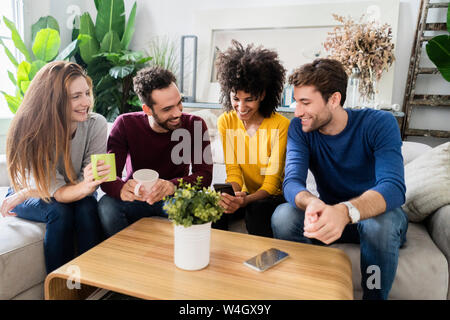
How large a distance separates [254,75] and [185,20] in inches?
72.2

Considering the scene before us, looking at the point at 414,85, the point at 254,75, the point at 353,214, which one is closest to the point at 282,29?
the point at 414,85

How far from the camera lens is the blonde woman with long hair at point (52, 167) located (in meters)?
1.43

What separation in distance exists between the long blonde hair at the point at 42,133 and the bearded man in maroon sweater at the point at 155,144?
0.24m

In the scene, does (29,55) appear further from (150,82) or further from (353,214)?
(353,214)

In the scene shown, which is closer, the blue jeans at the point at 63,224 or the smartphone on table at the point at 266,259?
the smartphone on table at the point at 266,259

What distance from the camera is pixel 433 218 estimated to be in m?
1.47

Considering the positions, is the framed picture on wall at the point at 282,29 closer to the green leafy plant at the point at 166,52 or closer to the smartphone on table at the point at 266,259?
the green leafy plant at the point at 166,52

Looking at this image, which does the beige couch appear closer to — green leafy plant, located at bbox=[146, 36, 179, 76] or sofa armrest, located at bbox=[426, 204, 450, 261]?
sofa armrest, located at bbox=[426, 204, 450, 261]

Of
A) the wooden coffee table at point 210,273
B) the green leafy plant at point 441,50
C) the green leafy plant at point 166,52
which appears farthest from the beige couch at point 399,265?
the green leafy plant at point 166,52

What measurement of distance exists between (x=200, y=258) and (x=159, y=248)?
0.67 feet

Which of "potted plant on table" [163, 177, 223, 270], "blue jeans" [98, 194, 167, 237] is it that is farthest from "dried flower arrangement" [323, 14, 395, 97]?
"potted plant on table" [163, 177, 223, 270]

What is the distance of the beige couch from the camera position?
1.27 m

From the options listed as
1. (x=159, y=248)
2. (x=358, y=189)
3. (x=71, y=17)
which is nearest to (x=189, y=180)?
(x=159, y=248)

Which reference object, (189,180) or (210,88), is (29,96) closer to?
(189,180)
